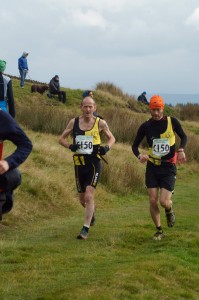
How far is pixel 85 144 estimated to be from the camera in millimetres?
9656

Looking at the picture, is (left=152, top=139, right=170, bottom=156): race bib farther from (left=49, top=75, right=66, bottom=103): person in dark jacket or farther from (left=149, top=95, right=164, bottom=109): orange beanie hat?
(left=49, top=75, right=66, bottom=103): person in dark jacket

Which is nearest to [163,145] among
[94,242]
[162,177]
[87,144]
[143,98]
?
[162,177]

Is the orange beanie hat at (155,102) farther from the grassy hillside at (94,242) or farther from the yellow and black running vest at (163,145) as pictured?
the grassy hillside at (94,242)

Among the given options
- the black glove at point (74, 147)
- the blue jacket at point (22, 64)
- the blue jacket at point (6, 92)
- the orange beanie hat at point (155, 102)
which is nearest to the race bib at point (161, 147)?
the orange beanie hat at point (155, 102)

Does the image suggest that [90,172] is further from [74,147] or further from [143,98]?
[143,98]

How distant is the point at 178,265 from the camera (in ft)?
24.5

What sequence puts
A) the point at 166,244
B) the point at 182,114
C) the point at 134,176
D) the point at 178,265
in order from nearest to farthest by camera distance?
the point at 178,265
the point at 166,244
the point at 134,176
the point at 182,114

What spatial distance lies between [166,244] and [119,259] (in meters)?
1.12

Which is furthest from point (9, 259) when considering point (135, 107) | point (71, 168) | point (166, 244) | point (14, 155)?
point (135, 107)

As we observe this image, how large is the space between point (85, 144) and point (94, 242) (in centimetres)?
150

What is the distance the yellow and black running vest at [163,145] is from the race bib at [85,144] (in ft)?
3.17

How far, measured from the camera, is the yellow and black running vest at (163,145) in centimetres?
949

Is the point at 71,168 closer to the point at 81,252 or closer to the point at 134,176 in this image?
the point at 134,176

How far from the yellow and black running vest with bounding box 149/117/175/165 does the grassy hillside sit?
47.9 inches
